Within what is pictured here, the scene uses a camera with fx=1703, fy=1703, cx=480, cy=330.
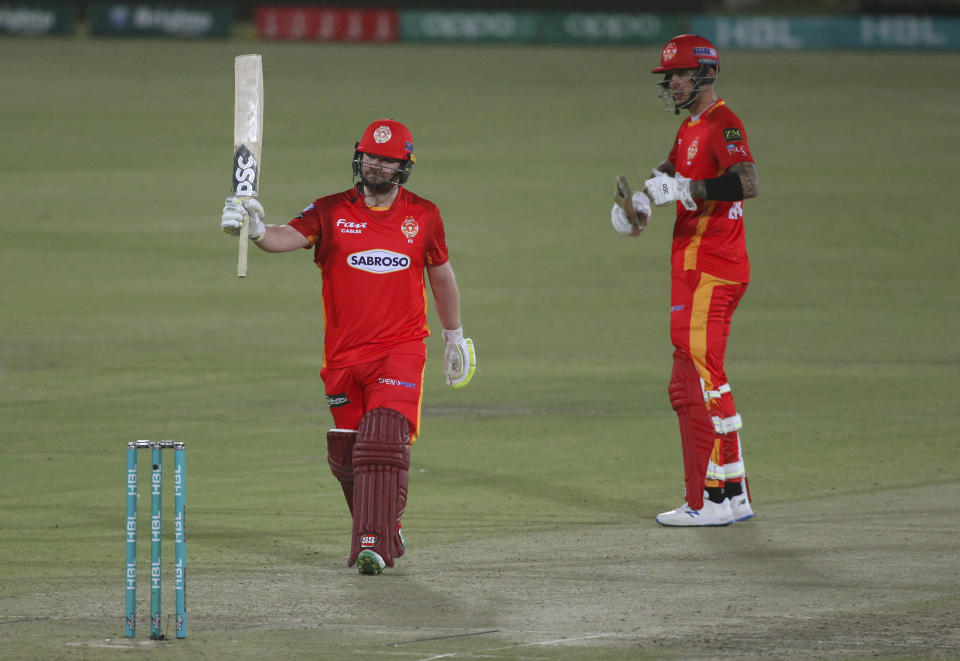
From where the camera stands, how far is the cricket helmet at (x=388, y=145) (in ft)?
27.1

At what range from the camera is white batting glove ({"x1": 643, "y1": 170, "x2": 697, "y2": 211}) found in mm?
9273

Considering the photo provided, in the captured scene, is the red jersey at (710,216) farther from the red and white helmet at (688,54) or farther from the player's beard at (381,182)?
the player's beard at (381,182)

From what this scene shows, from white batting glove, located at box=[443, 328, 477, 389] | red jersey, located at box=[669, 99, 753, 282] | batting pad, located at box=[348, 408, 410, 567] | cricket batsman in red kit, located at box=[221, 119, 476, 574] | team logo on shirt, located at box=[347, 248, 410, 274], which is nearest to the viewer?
batting pad, located at box=[348, 408, 410, 567]

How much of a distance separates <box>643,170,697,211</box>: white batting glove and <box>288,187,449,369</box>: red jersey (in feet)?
5.12

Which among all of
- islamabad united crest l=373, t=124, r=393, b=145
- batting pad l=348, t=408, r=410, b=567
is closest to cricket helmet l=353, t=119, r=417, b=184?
islamabad united crest l=373, t=124, r=393, b=145

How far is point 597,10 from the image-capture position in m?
38.9

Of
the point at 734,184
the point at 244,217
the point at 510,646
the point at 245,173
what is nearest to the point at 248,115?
the point at 245,173

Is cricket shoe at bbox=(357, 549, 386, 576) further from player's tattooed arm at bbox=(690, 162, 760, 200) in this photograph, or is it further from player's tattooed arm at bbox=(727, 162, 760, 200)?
player's tattooed arm at bbox=(727, 162, 760, 200)

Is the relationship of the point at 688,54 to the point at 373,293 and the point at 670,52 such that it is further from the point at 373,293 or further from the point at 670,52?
the point at 373,293

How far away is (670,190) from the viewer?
9.29 metres

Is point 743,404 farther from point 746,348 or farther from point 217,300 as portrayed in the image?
point 217,300

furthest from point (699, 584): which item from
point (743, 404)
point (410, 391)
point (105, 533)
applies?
point (743, 404)

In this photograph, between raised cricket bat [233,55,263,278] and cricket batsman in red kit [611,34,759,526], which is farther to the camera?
cricket batsman in red kit [611,34,759,526]

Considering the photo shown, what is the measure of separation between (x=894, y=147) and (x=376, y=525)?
2114cm
